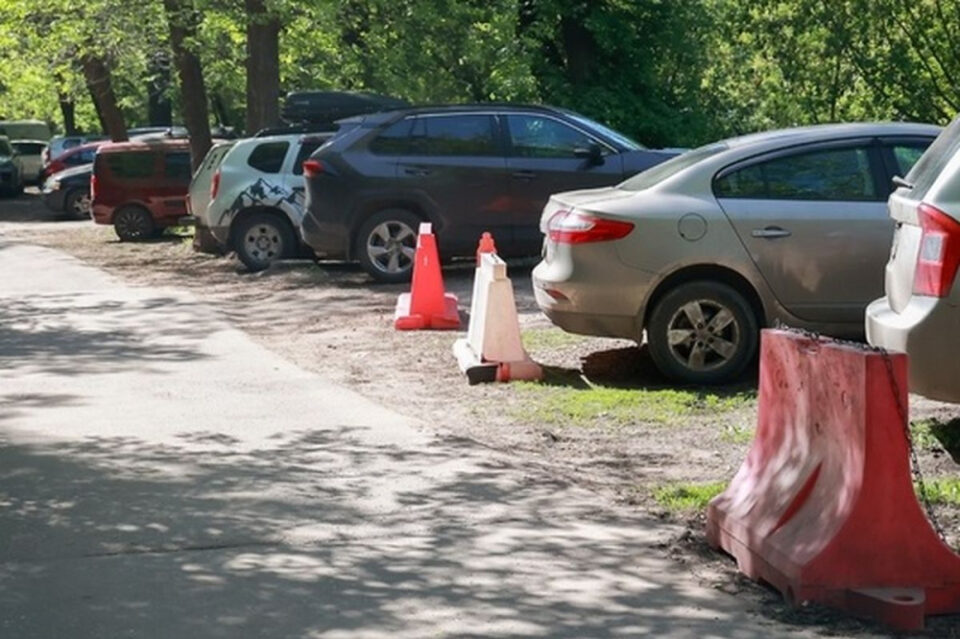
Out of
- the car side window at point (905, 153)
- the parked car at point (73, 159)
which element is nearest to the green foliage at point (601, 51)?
the parked car at point (73, 159)

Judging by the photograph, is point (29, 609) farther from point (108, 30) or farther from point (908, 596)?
point (108, 30)

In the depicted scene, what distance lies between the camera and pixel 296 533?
7.90m

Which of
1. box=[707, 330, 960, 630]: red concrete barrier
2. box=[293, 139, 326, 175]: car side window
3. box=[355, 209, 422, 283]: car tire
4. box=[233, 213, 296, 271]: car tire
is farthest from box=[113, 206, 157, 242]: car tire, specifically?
box=[707, 330, 960, 630]: red concrete barrier

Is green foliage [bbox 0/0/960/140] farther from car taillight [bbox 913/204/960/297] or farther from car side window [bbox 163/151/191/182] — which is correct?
car taillight [bbox 913/204/960/297]

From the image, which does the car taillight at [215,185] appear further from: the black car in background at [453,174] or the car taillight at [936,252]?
the car taillight at [936,252]

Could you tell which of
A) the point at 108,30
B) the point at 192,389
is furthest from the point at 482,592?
the point at 108,30

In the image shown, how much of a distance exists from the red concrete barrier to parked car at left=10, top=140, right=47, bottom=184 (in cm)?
5044

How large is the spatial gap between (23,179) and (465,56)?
26.9m

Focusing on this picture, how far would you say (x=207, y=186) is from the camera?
25.7m

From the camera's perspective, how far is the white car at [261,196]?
23.5 metres

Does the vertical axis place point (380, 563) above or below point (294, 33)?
below

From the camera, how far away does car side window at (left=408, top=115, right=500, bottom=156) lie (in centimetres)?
2019

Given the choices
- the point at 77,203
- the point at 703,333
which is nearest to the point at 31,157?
the point at 77,203

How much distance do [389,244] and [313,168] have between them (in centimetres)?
118
